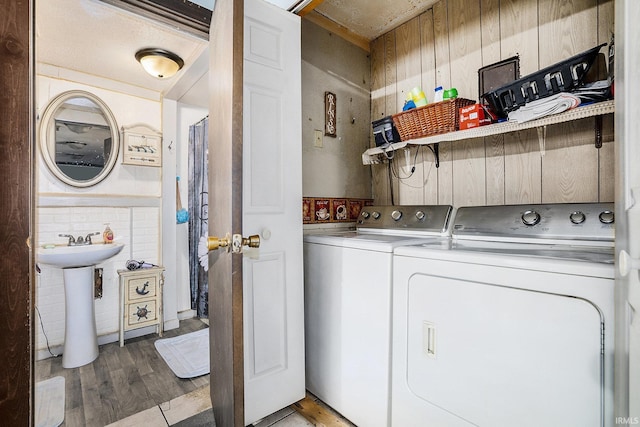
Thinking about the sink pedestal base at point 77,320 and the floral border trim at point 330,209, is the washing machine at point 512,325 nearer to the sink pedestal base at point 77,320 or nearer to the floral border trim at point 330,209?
the floral border trim at point 330,209

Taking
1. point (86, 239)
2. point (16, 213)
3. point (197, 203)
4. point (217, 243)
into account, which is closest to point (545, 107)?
point (217, 243)

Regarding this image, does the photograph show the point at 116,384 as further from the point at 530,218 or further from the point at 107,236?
the point at 530,218

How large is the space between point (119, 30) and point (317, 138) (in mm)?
1500

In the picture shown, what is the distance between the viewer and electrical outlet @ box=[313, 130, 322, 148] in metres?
1.97

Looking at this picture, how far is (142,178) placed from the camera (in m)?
2.82

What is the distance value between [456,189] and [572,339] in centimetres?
111

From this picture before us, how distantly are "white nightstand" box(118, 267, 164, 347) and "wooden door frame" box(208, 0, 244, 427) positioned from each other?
5.33 feet

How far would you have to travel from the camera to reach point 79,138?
2.54m

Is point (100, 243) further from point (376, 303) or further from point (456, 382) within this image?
point (456, 382)

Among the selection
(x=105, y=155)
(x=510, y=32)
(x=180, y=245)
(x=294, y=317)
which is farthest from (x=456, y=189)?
(x=105, y=155)

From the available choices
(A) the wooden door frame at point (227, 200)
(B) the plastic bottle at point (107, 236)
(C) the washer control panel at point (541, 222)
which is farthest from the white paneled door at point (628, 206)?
(B) the plastic bottle at point (107, 236)

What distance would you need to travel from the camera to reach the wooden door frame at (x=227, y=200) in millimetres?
972

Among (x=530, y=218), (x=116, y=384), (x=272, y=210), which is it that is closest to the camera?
(x=530, y=218)

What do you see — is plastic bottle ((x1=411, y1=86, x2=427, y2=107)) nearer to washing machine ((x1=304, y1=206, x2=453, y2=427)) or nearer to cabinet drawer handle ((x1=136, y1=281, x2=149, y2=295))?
washing machine ((x1=304, y1=206, x2=453, y2=427))
